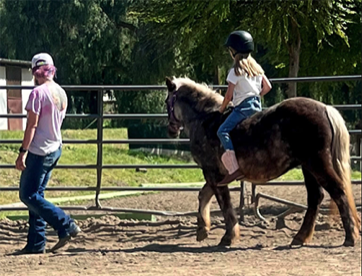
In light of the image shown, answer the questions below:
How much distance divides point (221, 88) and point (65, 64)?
19489 mm

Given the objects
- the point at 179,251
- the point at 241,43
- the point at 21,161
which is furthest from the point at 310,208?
the point at 21,161

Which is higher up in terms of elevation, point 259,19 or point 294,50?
point 259,19

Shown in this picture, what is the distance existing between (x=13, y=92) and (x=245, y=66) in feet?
65.5

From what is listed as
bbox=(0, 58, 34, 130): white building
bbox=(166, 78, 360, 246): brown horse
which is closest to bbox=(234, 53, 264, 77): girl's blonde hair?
bbox=(166, 78, 360, 246): brown horse

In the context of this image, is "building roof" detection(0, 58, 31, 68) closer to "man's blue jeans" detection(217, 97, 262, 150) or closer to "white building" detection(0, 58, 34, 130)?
"white building" detection(0, 58, 34, 130)

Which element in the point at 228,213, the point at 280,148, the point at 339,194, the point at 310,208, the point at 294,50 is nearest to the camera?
the point at 339,194

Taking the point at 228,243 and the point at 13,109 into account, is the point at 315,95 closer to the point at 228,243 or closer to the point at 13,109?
the point at 228,243

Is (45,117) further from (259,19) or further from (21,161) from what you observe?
(259,19)

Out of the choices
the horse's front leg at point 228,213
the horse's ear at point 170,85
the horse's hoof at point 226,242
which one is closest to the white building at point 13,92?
the horse's ear at point 170,85

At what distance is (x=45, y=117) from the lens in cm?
652

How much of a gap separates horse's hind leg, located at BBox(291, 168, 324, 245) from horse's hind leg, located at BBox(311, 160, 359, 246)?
1.32 feet

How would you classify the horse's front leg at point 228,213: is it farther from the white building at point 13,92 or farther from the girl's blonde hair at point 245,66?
the white building at point 13,92

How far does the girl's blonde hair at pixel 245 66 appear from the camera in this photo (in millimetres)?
6680

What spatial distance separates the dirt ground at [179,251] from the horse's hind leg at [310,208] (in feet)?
0.42
